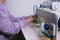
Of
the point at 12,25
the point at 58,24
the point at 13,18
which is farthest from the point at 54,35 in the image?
the point at 13,18

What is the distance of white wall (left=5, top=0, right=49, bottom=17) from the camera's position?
4.75 feet

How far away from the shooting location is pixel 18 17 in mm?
1465

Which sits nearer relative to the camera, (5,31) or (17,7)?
(5,31)

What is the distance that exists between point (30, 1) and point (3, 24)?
1.97 ft

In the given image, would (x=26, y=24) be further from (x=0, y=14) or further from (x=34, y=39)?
(x=34, y=39)

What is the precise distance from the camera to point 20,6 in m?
1.47

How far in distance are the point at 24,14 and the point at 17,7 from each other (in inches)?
4.8

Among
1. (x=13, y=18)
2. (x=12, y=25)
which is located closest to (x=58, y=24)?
(x=12, y=25)

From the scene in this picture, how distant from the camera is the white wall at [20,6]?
145 cm

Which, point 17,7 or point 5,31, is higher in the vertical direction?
point 17,7

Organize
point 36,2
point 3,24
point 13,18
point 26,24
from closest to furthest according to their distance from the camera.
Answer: point 3,24, point 26,24, point 13,18, point 36,2

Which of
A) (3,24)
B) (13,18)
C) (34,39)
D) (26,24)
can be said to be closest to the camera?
(34,39)

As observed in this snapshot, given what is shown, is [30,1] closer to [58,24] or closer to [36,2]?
[36,2]

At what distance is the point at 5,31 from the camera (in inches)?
40.0
